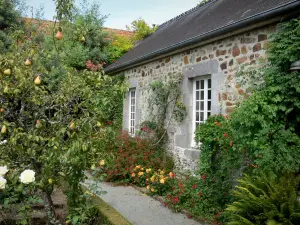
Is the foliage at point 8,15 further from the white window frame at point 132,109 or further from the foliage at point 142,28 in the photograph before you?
the white window frame at point 132,109

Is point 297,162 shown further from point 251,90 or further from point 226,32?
point 226,32

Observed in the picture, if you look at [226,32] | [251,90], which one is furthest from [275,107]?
[226,32]

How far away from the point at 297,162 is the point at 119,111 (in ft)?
24.2

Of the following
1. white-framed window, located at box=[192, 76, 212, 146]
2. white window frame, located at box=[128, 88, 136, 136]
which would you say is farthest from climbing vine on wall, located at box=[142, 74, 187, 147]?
white window frame, located at box=[128, 88, 136, 136]

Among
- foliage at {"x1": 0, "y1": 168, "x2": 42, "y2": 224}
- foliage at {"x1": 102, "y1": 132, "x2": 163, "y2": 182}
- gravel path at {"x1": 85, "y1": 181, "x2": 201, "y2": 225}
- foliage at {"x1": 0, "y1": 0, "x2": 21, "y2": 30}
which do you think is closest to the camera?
foliage at {"x1": 0, "y1": 168, "x2": 42, "y2": 224}

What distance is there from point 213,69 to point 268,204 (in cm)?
348

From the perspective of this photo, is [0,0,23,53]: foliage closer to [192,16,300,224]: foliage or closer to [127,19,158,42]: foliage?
[127,19,158,42]: foliage

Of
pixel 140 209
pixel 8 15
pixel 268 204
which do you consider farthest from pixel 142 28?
pixel 268 204

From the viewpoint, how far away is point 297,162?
4.09 m

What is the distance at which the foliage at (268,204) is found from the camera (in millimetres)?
3092

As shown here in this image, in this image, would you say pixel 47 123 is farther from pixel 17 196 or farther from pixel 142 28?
pixel 142 28

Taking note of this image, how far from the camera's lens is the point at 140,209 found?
195 inches

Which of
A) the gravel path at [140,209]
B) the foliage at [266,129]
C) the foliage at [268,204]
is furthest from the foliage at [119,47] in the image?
the foliage at [268,204]

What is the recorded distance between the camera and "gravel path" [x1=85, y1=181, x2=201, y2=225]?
441 centimetres
